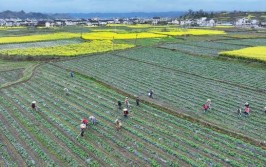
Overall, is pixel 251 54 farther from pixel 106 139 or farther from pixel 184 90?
pixel 106 139

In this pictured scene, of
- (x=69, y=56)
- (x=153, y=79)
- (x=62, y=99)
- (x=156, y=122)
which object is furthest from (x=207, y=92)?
(x=69, y=56)

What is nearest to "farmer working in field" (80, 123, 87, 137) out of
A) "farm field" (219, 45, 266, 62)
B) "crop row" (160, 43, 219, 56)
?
"farm field" (219, 45, 266, 62)

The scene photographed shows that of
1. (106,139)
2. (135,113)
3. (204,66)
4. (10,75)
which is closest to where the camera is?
(106,139)

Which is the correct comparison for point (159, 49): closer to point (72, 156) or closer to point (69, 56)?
point (69, 56)

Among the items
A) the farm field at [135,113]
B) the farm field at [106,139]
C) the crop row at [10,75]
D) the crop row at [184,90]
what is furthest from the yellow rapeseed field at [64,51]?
the farm field at [106,139]

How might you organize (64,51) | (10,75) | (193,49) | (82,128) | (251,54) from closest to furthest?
(82,128) < (10,75) < (251,54) < (64,51) < (193,49)

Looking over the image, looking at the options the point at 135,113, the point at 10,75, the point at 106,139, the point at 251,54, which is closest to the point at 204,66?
the point at 251,54
